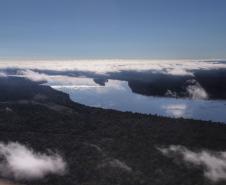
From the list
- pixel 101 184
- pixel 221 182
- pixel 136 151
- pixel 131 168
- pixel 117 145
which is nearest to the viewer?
pixel 101 184

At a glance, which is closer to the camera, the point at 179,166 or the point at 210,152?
the point at 179,166

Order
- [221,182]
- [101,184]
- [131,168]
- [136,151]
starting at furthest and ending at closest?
[136,151], [131,168], [221,182], [101,184]

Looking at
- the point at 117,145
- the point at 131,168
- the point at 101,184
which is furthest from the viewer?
the point at 117,145

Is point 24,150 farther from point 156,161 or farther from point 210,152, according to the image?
point 210,152

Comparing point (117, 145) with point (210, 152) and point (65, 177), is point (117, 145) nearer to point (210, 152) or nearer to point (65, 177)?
point (210, 152)

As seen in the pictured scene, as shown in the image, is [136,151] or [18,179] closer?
[18,179]

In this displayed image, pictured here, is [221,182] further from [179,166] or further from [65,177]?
[65,177]

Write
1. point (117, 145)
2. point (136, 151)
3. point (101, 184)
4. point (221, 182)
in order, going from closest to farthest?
point (101, 184) → point (221, 182) → point (136, 151) → point (117, 145)

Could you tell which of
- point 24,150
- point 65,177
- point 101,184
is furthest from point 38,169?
point 24,150

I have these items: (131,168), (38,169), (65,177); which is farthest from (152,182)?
(38,169)
